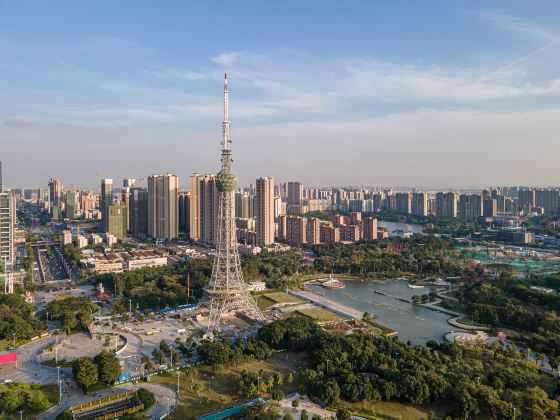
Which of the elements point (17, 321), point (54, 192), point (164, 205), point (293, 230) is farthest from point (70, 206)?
point (17, 321)

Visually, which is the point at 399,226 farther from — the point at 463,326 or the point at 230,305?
the point at 230,305

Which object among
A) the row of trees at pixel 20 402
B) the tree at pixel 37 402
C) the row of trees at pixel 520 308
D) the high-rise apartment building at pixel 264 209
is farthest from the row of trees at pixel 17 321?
the high-rise apartment building at pixel 264 209

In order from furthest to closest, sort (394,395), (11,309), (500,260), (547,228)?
(547,228) < (500,260) < (11,309) < (394,395)

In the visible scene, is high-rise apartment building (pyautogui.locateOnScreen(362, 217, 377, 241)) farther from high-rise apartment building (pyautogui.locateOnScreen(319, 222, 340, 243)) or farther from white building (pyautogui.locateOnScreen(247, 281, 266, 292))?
white building (pyautogui.locateOnScreen(247, 281, 266, 292))

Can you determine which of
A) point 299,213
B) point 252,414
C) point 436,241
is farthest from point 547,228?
point 252,414

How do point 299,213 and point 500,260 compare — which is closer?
point 500,260

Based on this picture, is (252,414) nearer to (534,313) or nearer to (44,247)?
(534,313)
